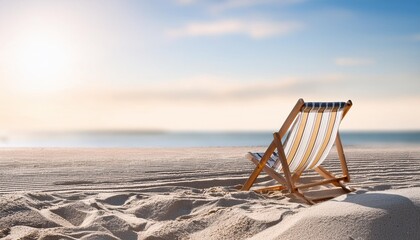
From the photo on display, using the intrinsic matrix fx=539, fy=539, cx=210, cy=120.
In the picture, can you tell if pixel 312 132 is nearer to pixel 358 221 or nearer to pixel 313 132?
pixel 313 132

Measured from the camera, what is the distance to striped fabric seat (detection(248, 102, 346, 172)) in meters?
5.18

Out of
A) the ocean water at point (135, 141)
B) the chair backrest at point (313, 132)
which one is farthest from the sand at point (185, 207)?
the ocean water at point (135, 141)

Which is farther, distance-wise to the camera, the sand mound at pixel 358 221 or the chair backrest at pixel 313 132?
the chair backrest at pixel 313 132

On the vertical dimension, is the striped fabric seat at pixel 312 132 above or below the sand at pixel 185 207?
above

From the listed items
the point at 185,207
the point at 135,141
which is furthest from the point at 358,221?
the point at 135,141

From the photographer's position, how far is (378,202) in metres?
3.62

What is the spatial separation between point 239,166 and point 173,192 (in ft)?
Answer: 8.47

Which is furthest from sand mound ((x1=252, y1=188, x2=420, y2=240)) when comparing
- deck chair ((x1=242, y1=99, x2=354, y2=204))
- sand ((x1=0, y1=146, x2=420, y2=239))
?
deck chair ((x1=242, y1=99, x2=354, y2=204))

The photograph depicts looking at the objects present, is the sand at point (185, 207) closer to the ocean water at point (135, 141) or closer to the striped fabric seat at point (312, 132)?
the striped fabric seat at point (312, 132)

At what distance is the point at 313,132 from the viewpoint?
5.29 m

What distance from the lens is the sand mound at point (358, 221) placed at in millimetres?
3273

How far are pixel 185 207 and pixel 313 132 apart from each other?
1504 millimetres

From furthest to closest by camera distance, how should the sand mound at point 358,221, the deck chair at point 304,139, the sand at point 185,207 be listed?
1. the deck chair at point 304,139
2. the sand at point 185,207
3. the sand mound at point 358,221

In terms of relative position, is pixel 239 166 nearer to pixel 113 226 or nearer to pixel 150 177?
pixel 150 177
